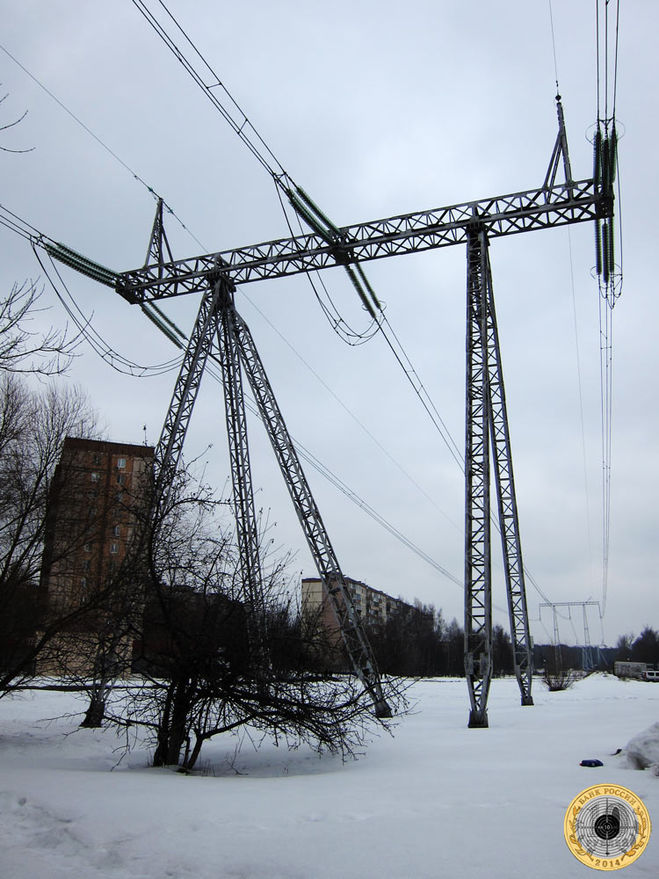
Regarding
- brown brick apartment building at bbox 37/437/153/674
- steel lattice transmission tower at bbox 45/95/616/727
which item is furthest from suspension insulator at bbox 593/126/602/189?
brown brick apartment building at bbox 37/437/153/674

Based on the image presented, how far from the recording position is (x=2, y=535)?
12336mm

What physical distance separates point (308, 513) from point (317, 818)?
13.7m

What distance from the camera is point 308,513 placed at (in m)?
18.7

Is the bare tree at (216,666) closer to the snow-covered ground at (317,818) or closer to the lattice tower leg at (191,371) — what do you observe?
the snow-covered ground at (317,818)

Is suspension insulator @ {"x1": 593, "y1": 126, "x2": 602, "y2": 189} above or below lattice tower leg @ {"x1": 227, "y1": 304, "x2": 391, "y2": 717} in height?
above

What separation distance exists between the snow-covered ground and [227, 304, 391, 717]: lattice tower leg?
8.46m

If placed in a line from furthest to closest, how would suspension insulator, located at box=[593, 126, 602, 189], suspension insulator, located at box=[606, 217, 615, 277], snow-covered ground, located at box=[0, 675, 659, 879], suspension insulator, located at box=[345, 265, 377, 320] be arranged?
suspension insulator, located at box=[345, 265, 377, 320], suspension insulator, located at box=[606, 217, 615, 277], suspension insulator, located at box=[593, 126, 602, 189], snow-covered ground, located at box=[0, 675, 659, 879]

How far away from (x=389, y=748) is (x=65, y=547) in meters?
7.11

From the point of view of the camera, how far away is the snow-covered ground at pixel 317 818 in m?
3.96

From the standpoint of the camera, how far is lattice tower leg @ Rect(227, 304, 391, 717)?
709 inches

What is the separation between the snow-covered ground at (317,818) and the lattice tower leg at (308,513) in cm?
846

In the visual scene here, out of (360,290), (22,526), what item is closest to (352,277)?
(360,290)

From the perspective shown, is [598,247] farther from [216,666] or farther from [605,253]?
[216,666]

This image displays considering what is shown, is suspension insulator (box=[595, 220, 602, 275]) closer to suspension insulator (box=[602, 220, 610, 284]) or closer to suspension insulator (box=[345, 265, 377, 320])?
suspension insulator (box=[602, 220, 610, 284])
